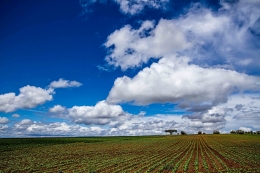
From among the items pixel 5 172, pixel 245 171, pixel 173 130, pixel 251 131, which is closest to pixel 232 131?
pixel 251 131

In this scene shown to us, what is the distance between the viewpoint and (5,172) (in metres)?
20.6

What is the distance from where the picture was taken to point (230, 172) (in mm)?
19250

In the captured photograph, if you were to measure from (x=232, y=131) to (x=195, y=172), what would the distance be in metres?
177

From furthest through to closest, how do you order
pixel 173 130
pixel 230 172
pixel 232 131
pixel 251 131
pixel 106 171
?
pixel 173 130 < pixel 232 131 < pixel 251 131 < pixel 106 171 < pixel 230 172

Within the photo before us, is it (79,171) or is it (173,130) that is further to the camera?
(173,130)

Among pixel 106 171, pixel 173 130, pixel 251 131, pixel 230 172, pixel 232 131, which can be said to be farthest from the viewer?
pixel 173 130

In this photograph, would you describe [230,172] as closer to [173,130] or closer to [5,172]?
[5,172]

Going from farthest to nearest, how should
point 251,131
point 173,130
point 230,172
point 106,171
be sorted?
point 173,130 < point 251,131 < point 106,171 < point 230,172

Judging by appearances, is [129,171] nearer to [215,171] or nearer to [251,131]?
[215,171]

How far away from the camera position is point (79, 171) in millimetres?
20391

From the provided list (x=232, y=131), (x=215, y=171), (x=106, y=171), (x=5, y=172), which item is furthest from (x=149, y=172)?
(x=232, y=131)

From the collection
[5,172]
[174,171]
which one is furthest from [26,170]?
[174,171]

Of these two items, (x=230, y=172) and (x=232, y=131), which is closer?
(x=230, y=172)

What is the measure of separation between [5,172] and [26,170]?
1.94 meters
